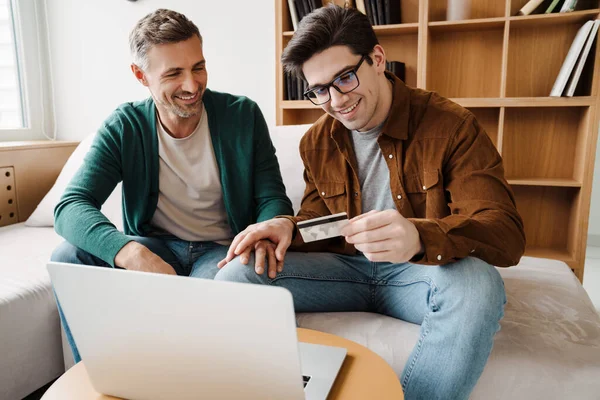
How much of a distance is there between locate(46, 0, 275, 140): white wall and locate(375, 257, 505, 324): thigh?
1680 mm

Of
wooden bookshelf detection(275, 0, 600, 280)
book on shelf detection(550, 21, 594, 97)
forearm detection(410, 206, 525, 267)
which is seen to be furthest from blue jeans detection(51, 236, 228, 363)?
book on shelf detection(550, 21, 594, 97)

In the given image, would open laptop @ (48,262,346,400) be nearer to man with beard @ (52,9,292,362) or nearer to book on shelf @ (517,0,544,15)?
man with beard @ (52,9,292,362)

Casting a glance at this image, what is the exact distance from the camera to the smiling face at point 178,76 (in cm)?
142

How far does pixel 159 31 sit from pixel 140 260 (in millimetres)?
672

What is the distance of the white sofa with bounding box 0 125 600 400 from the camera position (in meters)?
0.99

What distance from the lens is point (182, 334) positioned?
622 millimetres

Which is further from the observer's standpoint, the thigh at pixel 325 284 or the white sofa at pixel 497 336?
the thigh at pixel 325 284

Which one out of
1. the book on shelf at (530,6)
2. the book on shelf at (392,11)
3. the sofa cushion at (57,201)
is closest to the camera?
the sofa cushion at (57,201)

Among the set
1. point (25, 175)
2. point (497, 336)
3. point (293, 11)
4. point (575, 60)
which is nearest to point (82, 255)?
point (497, 336)

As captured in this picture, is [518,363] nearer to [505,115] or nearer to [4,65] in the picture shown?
[505,115]

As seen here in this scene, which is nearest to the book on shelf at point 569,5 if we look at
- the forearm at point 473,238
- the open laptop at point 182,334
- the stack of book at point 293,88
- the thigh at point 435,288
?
the stack of book at point 293,88

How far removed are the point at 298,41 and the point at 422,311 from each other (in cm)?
72

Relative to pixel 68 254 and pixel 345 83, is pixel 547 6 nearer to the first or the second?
pixel 345 83

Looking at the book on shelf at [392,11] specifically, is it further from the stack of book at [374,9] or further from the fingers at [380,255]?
the fingers at [380,255]
